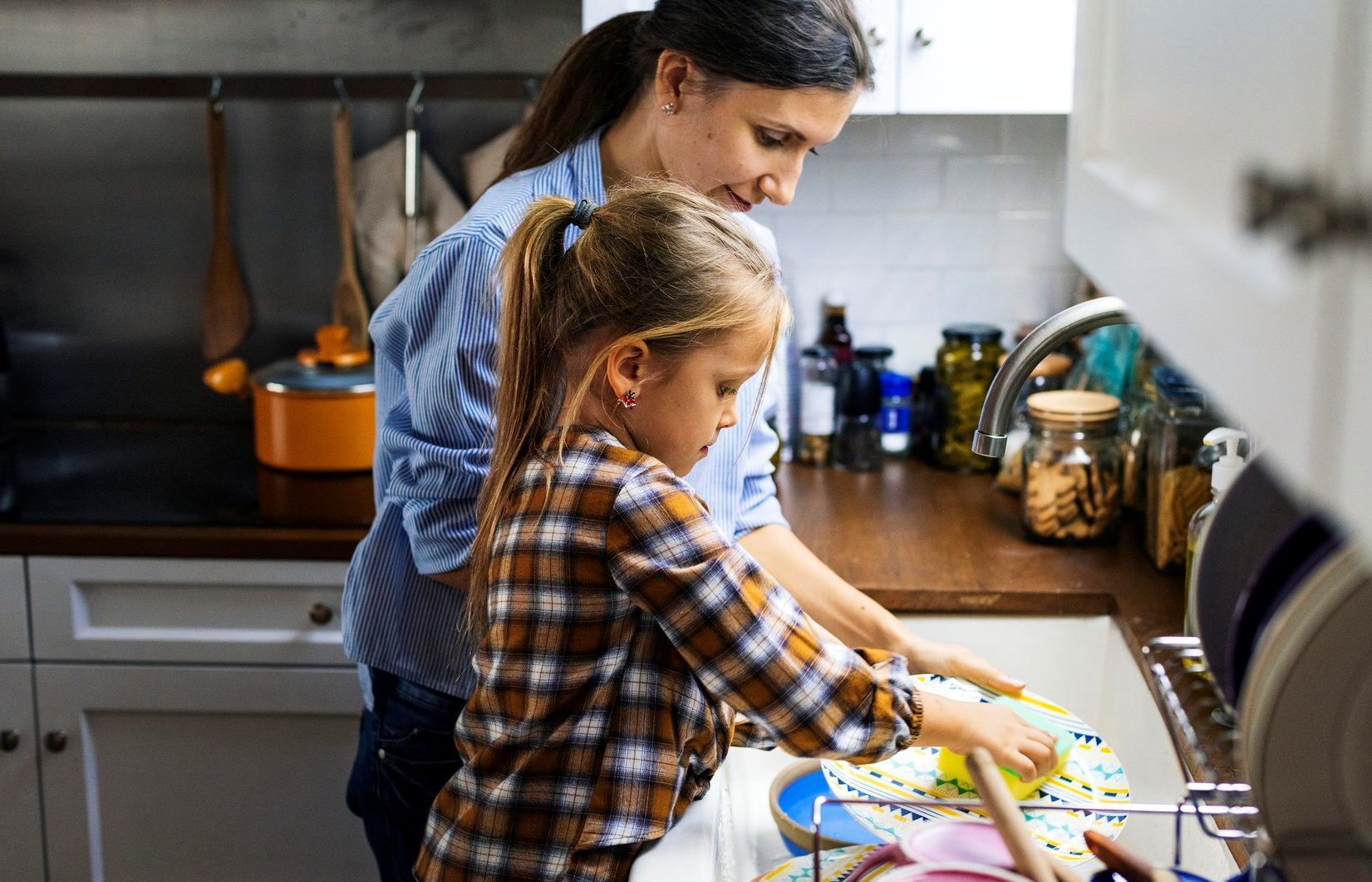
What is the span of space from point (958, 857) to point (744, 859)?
0.91ft

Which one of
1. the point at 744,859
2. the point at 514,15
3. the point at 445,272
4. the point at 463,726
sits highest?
the point at 514,15

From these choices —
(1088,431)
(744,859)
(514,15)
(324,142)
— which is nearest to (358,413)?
(324,142)

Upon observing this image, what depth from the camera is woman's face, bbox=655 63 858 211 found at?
1.31 meters

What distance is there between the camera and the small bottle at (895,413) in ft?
7.80

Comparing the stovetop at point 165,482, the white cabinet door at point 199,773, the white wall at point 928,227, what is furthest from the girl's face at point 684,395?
the white wall at point 928,227

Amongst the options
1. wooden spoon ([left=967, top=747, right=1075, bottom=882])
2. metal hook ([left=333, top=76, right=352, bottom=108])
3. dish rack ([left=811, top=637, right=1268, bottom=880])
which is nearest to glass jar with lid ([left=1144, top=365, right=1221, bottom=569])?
dish rack ([left=811, top=637, right=1268, bottom=880])

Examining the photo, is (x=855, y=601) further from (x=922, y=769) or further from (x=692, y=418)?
(x=692, y=418)

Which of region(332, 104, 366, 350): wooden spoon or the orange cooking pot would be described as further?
region(332, 104, 366, 350): wooden spoon

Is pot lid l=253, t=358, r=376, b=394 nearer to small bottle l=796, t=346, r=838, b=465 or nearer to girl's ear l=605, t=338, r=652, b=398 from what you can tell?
small bottle l=796, t=346, r=838, b=465

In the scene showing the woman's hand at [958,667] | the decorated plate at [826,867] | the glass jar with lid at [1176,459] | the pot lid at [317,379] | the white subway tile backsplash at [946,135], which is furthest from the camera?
the white subway tile backsplash at [946,135]

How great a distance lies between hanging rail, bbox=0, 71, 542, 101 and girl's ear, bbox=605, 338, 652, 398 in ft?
4.93

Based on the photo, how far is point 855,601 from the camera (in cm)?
137

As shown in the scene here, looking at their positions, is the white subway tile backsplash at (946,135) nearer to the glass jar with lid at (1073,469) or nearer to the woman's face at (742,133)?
the glass jar with lid at (1073,469)

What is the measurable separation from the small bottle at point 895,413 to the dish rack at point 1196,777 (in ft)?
3.29
